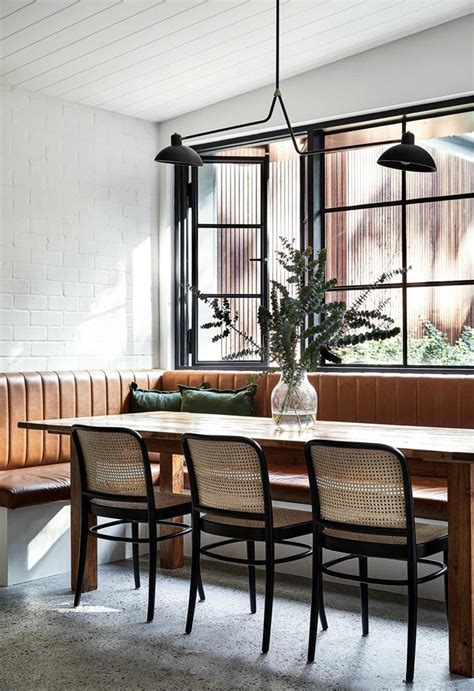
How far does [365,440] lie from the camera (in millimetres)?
3559

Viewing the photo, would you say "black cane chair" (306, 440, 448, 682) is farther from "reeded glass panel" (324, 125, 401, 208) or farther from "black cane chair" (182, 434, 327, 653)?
"reeded glass panel" (324, 125, 401, 208)

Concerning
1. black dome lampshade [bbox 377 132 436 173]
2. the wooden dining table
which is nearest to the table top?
the wooden dining table

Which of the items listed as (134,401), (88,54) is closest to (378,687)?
(134,401)

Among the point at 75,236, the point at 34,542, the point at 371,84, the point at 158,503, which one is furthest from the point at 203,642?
the point at 371,84

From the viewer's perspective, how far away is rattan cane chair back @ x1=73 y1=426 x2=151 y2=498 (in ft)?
12.5

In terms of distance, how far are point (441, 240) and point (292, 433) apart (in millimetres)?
2157

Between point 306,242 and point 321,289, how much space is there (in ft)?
6.69

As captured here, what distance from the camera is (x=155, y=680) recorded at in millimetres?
3186

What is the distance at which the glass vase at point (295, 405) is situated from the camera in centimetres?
403

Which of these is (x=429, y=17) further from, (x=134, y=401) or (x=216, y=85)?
(x=134, y=401)

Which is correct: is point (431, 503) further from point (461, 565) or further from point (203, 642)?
point (203, 642)

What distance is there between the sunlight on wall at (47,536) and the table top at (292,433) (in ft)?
1.96

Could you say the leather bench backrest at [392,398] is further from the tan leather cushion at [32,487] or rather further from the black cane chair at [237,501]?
the black cane chair at [237,501]

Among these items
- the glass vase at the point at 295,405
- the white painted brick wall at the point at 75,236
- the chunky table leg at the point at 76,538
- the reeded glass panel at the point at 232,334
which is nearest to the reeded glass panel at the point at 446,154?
the reeded glass panel at the point at 232,334
